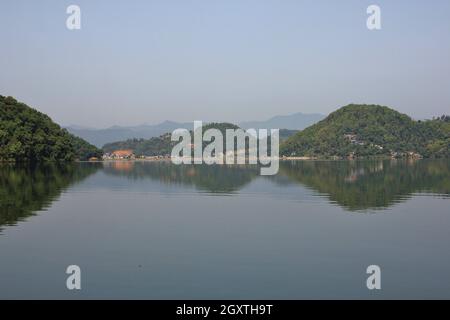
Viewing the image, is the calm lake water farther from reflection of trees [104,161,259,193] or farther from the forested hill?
the forested hill

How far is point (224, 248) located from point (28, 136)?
125m

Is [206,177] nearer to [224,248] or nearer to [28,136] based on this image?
[224,248]

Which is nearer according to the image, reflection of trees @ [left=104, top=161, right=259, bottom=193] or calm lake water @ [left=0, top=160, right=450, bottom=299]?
calm lake water @ [left=0, top=160, right=450, bottom=299]

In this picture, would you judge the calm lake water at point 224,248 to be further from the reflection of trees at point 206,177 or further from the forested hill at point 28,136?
the forested hill at point 28,136

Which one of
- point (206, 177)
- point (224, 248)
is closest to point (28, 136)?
point (206, 177)

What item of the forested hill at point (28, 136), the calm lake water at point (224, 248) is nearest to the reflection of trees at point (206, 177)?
the calm lake water at point (224, 248)

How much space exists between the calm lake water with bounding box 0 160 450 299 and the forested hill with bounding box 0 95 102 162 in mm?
95775

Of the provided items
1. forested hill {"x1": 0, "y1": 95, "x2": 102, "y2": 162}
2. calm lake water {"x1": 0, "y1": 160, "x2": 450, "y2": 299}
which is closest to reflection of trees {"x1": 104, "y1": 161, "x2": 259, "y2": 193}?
calm lake water {"x1": 0, "y1": 160, "x2": 450, "y2": 299}

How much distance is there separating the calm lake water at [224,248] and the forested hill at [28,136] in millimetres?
95775

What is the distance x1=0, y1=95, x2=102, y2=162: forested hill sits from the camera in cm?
13600

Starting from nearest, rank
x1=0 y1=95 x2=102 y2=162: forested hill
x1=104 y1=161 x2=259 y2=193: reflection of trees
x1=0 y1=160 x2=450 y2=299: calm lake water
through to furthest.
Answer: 1. x1=0 y1=160 x2=450 y2=299: calm lake water
2. x1=104 y1=161 x2=259 y2=193: reflection of trees
3. x1=0 y1=95 x2=102 y2=162: forested hill
